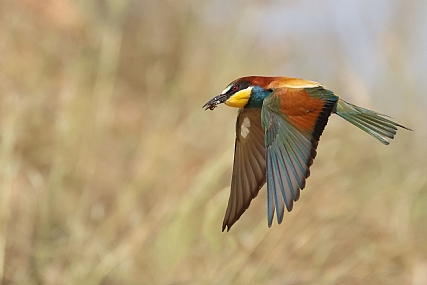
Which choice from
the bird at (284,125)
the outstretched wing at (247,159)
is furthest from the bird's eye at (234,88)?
the outstretched wing at (247,159)

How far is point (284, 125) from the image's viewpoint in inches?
31.2

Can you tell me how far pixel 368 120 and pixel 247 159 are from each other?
0.19 meters

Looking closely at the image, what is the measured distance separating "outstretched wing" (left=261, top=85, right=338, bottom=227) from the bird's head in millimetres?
20

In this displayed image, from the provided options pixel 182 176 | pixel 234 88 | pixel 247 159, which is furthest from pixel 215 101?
pixel 182 176

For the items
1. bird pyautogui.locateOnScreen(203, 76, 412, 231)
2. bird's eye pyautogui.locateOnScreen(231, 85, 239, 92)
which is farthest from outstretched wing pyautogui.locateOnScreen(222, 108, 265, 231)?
A: bird's eye pyautogui.locateOnScreen(231, 85, 239, 92)

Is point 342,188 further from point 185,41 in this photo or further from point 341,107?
point 341,107

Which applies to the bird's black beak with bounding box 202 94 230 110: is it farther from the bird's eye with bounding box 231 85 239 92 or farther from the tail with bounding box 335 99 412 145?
the tail with bounding box 335 99 412 145

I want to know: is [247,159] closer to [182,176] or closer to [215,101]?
[215,101]

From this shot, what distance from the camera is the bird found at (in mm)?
691

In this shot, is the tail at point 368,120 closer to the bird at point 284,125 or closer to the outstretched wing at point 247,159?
the bird at point 284,125

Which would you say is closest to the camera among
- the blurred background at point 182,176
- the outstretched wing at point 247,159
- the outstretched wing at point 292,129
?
the outstretched wing at point 292,129

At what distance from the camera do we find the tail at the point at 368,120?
2.72ft

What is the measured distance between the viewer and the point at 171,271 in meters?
1.95

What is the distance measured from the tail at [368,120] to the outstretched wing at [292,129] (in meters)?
0.07
